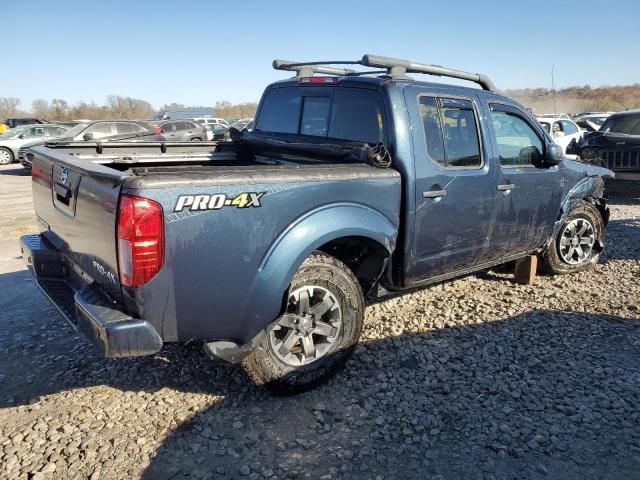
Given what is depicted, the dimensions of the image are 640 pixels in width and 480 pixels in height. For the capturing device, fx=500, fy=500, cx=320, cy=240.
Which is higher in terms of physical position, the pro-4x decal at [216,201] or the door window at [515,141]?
the door window at [515,141]

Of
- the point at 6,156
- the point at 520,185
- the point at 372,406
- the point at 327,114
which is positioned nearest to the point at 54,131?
the point at 6,156

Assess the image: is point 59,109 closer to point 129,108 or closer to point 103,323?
point 129,108

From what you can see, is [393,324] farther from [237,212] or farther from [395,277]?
[237,212]

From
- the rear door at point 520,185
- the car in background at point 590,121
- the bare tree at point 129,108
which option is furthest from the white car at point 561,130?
the bare tree at point 129,108

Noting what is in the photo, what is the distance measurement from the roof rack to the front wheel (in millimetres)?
18109

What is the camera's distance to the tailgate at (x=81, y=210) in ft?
8.50

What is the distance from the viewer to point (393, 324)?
432 centimetres

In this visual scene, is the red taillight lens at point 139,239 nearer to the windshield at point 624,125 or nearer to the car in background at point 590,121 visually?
the windshield at point 624,125

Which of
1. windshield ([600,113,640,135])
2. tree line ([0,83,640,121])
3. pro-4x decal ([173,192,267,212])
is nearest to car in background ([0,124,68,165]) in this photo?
windshield ([600,113,640,135])

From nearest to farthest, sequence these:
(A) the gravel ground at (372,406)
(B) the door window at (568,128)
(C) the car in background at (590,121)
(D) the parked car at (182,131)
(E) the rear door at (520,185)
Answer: (A) the gravel ground at (372,406) → (E) the rear door at (520,185) → (B) the door window at (568,128) → (C) the car in background at (590,121) → (D) the parked car at (182,131)

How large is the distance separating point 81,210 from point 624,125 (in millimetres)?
11358

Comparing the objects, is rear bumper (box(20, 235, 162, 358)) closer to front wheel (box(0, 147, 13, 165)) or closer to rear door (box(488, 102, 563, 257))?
rear door (box(488, 102, 563, 257))

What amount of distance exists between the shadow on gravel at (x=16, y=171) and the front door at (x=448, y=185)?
15939 millimetres

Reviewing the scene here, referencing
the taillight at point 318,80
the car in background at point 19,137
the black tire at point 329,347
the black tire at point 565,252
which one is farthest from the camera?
the car in background at point 19,137
